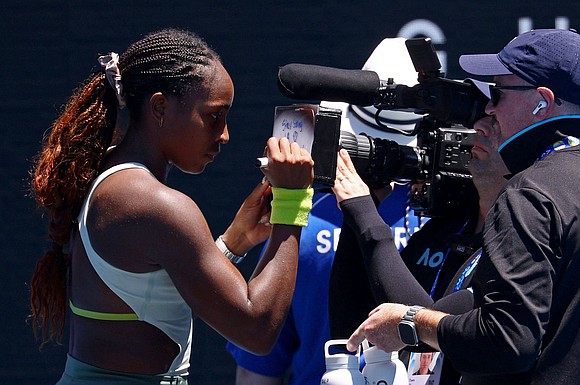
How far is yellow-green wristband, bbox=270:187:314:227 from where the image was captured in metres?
1.96

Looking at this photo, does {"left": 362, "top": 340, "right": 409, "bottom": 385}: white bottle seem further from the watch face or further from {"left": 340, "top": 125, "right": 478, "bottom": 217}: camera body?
{"left": 340, "top": 125, "right": 478, "bottom": 217}: camera body

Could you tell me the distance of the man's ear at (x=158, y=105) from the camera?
1.93m

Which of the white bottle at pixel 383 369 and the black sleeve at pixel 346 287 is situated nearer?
the white bottle at pixel 383 369

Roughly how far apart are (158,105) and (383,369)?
0.64 meters

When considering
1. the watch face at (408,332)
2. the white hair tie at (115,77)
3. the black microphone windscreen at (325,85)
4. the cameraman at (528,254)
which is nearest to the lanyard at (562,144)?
the cameraman at (528,254)

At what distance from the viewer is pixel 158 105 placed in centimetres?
194

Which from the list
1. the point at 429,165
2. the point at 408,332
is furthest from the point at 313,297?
the point at 408,332

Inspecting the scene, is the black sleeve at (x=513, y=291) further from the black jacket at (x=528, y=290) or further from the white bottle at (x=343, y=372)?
the white bottle at (x=343, y=372)

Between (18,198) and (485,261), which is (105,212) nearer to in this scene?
(485,261)

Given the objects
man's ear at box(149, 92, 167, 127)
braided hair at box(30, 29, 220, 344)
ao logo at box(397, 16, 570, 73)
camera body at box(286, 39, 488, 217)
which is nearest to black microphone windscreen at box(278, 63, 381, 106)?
camera body at box(286, 39, 488, 217)

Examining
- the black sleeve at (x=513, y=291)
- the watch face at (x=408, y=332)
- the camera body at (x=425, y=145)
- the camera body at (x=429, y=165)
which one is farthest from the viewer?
the camera body at (x=429, y=165)

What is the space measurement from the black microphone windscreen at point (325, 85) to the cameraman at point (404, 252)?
0.13 metres

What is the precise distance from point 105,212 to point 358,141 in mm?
658

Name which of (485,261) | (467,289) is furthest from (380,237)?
(485,261)
